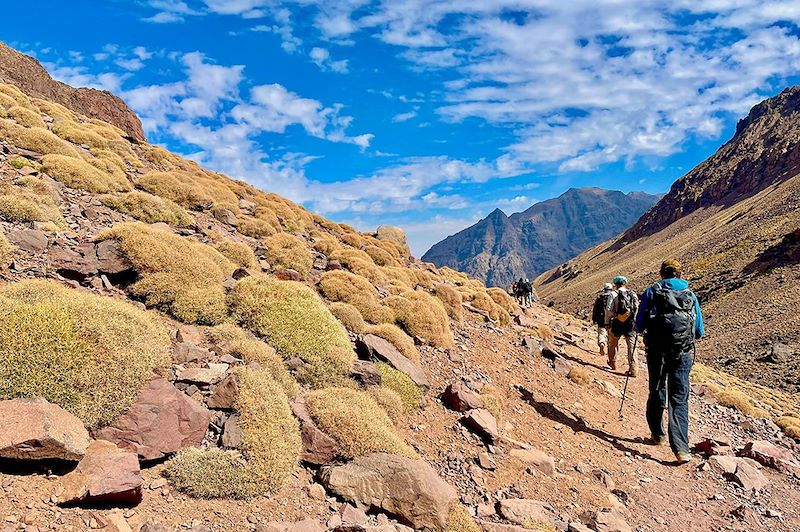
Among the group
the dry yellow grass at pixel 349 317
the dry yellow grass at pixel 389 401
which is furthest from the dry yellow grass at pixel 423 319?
the dry yellow grass at pixel 389 401

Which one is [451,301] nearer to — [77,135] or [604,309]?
[604,309]

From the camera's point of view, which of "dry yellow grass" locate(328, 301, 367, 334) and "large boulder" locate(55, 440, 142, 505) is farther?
"dry yellow grass" locate(328, 301, 367, 334)

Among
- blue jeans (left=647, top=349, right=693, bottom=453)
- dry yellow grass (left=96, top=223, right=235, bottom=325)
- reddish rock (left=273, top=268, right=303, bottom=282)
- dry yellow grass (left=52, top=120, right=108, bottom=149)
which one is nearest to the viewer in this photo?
blue jeans (left=647, top=349, right=693, bottom=453)

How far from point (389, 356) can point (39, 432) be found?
6.23 m

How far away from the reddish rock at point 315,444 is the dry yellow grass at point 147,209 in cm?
1068

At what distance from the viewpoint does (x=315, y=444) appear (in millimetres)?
6258

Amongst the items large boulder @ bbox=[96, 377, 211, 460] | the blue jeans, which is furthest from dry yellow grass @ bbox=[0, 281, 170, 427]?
the blue jeans

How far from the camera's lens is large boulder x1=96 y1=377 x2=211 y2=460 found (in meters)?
5.26

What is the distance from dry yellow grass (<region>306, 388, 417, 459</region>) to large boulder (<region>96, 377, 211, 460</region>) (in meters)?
1.58

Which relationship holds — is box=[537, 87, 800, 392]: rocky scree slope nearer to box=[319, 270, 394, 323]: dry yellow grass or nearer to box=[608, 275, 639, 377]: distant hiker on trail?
box=[608, 275, 639, 377]: distant hiker on trail

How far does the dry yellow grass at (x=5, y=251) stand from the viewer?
26.8 ft

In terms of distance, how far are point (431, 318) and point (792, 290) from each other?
50782 mm

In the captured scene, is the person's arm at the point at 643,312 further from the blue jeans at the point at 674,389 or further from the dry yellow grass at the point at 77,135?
the dry yellow grass at the point at 77,135

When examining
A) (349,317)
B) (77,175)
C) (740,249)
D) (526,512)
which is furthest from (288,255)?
(740,249)
